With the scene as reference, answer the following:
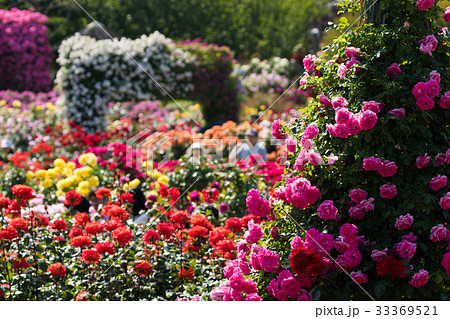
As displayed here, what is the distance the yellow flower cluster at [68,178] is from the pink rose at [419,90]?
3.17 meters

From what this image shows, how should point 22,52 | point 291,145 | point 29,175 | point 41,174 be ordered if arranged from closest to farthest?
point 291,145, point 41,174, point 29,175, point 22,52

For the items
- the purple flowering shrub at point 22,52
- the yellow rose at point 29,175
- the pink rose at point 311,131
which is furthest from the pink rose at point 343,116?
the purple flowering shrub at point 22,52

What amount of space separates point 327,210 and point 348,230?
4.9 inches

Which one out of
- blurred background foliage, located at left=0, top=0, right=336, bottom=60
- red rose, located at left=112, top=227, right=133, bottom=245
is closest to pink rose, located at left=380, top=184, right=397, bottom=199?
red rose, located at left=112, top=227, right=133, bottom=245

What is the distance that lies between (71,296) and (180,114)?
27.9 feet

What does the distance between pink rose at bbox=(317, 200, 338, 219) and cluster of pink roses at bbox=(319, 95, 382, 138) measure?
1.03ft

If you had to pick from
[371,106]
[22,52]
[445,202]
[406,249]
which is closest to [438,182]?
[445,202]

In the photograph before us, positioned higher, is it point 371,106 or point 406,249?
point 371,106

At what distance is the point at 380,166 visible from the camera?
2.15 meters

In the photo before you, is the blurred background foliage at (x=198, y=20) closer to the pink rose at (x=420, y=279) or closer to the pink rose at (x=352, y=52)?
the pink rose at (x=352, y=52)

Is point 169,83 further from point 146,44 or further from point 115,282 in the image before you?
point 115,282

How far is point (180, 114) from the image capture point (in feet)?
37.0

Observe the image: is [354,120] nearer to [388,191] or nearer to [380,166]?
[380,166]

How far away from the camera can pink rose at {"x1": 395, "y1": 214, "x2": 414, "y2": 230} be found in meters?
2.10
